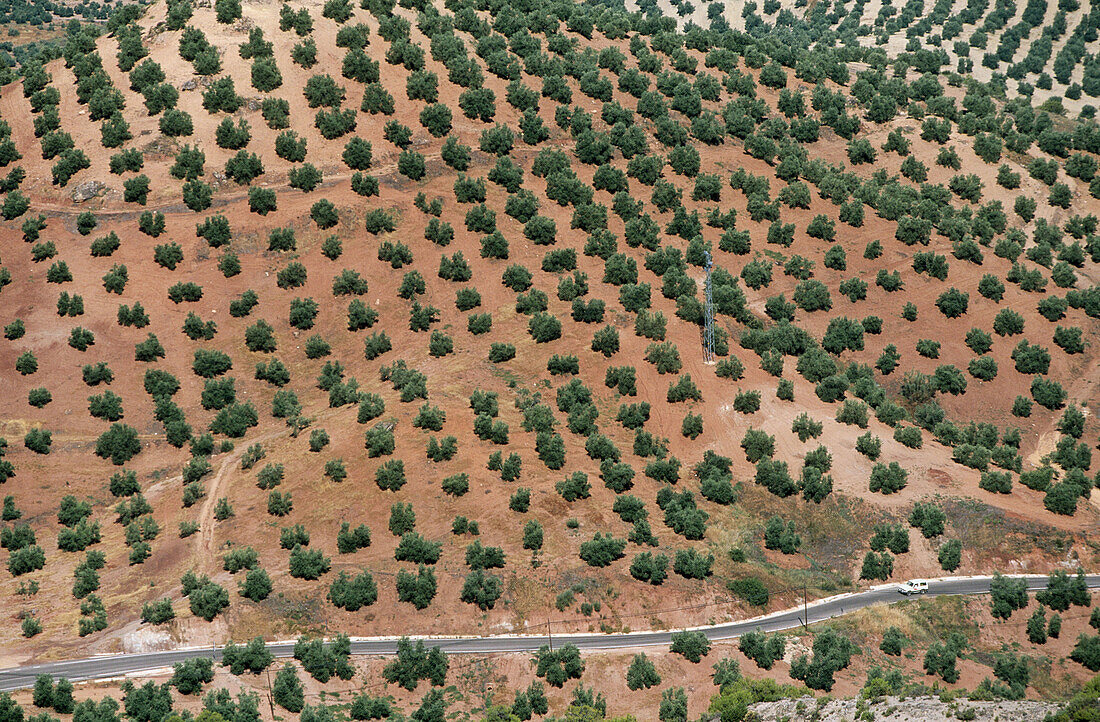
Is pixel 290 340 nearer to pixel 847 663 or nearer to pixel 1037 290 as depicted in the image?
pixel 847 663

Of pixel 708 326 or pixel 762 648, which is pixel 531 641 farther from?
pixel 708 326

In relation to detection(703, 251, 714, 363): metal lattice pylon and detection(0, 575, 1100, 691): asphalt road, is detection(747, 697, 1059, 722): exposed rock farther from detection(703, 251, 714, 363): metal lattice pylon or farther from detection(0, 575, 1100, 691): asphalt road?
detection(703, 251, 714, 363): metal lattice pylon

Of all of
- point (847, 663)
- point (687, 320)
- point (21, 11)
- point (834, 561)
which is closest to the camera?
point (847, 663)

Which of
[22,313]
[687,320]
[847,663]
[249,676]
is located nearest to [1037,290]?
[687,320]

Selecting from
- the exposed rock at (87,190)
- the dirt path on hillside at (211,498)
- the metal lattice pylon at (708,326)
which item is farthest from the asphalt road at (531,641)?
the exposed rock at (87,190)

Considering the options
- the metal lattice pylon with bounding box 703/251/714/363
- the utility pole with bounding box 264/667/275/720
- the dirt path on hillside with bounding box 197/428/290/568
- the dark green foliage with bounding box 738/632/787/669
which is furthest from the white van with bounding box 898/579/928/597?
the dirt path on hillside with bounding box 197/428/290/568

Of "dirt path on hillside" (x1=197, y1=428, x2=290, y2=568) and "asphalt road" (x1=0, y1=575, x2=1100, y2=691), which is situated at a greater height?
"dirt path on hillside" (x1=197, y1=428, x2=290, y2=568)

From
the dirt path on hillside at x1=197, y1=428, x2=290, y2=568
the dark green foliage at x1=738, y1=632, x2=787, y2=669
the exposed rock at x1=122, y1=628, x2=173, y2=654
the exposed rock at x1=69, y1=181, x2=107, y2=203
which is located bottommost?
the dark green foliage at x1=738, y1=632, x2=787, y2=669
